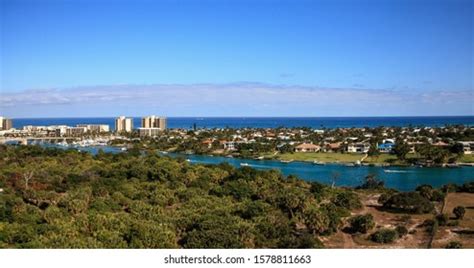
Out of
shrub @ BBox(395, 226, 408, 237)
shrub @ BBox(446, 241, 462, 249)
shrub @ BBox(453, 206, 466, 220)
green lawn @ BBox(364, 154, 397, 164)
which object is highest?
shrub @ BBox(446, 241, 462, 249)

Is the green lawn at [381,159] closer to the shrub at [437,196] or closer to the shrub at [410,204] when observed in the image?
the shrub at [437,196]

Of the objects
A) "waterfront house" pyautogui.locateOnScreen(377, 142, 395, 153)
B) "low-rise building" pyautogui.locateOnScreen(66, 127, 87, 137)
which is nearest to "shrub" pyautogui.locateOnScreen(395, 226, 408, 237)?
"waterfront house" pyautogui.locateOnScreen(377, 142, 395, 153)

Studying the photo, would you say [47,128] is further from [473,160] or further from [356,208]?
[356,208]

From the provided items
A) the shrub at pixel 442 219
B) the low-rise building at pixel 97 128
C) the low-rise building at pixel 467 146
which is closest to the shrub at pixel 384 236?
the shrub at pixel 442 219

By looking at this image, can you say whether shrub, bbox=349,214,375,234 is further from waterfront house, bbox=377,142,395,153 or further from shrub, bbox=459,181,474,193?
waterfront house, bbox=377,142,395,153

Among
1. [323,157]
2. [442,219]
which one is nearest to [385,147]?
[323,157]

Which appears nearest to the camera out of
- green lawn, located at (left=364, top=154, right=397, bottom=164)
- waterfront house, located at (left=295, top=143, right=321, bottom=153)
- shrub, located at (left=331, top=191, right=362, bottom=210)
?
shrub, located at (left=331, top=191, right=362, bottom=210)
